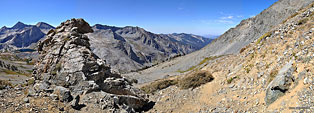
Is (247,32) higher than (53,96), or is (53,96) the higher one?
(247,32)

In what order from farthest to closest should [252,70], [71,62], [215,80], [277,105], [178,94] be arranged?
[178,94]
[215,80]
[71,62]
[252,70]
[277,105]

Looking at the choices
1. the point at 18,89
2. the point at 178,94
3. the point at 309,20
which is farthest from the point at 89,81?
the point at 309,20

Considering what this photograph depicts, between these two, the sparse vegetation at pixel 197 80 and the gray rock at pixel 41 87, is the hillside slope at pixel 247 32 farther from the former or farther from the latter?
the gray rock at pixel 41 87

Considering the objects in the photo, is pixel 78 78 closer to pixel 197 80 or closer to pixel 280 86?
pixel 197 80

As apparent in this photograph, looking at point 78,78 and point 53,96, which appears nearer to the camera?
point 53,96

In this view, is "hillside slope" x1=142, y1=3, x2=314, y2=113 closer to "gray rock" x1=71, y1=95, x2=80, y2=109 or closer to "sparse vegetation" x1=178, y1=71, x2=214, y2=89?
"sparse vegetation" x1=178, y1=71, x2=214, y2=89

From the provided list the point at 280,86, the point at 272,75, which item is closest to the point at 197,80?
the point at 272,75

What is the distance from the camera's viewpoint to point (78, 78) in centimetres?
1550

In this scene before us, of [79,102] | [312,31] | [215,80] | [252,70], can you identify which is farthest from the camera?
[215,80]

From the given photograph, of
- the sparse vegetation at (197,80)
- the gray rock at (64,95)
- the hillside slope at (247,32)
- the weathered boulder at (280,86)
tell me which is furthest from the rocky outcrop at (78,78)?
the hillside slope at (247,32)

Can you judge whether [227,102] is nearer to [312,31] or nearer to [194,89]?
[194,89]

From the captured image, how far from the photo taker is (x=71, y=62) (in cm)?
1638

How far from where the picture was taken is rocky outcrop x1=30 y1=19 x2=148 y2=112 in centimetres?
1362

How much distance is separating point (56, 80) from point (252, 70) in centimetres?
1745
